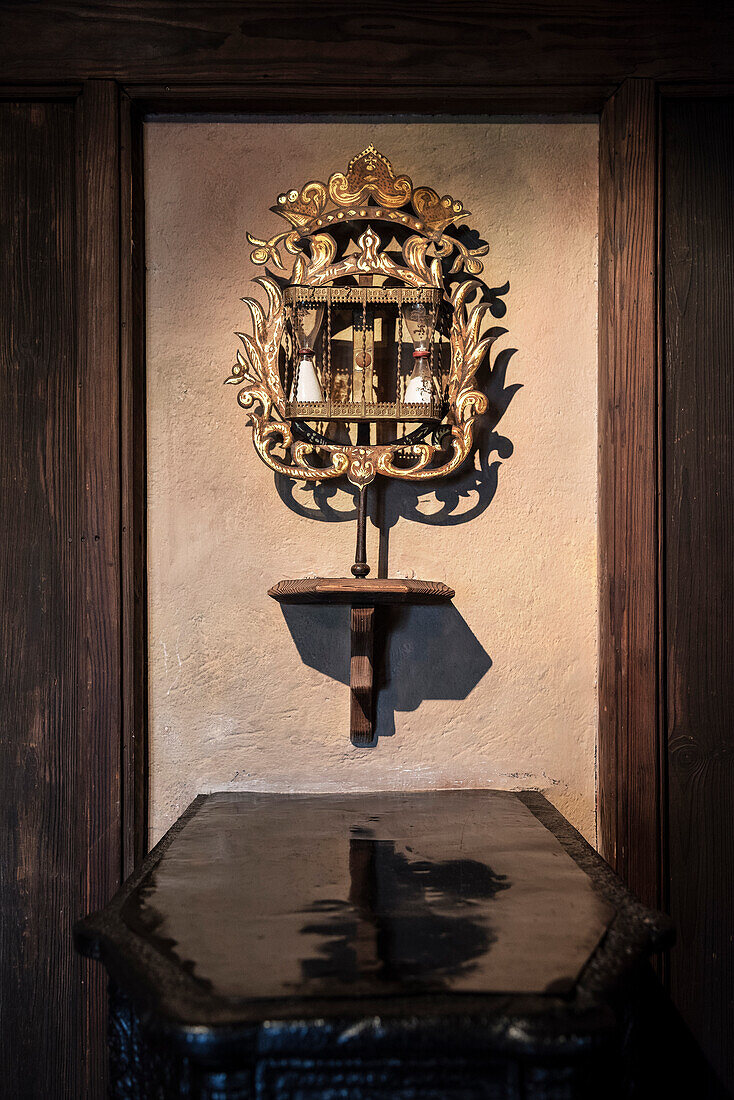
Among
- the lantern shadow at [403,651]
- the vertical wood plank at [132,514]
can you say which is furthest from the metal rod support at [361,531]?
the vertical wood plank at [132,514]

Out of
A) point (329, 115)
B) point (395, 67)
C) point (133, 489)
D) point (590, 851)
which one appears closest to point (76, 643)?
point (133, 489)

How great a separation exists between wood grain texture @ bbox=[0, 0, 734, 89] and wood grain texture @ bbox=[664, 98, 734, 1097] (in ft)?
0.49

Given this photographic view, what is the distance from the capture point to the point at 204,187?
6.01 ft

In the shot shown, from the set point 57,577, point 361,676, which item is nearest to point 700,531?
point 361,676

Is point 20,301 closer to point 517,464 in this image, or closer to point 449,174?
point 449,174

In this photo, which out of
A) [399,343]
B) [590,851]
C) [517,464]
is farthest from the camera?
[517,464]

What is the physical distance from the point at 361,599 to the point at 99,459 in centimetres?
62

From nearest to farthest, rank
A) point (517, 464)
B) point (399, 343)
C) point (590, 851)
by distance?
1. point (590, 851)
2. point (399, 343)
3. point (517, 464)

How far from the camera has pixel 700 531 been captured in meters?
1.78

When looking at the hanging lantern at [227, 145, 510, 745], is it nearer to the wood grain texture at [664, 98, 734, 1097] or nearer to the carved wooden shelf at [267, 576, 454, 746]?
the carved wooden shelf at [267, 576, 454, 746]

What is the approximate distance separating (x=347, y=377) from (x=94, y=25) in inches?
35.0

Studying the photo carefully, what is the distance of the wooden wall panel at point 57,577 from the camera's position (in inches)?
68.8

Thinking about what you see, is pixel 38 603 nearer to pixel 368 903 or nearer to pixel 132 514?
pixel 132 514

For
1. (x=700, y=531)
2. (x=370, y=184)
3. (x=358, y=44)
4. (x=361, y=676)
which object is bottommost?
(x=361, y=676)
